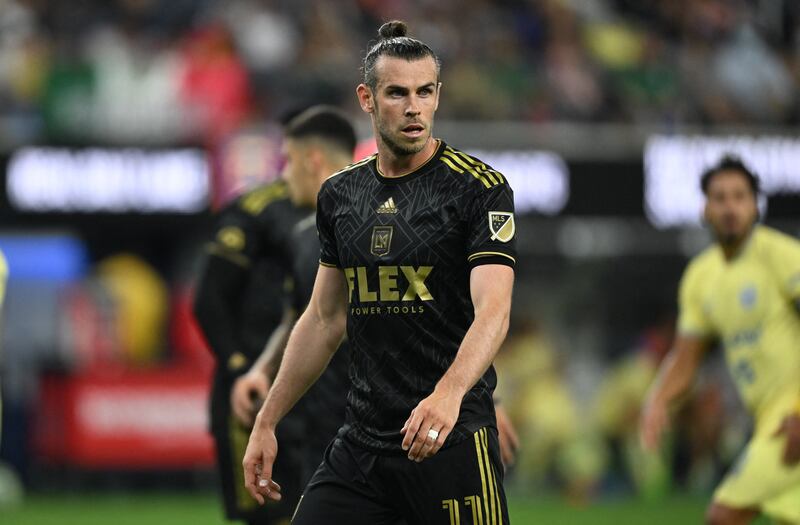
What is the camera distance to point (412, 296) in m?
5.57

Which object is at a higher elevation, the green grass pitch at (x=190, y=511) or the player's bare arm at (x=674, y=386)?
the player's bare arm at (x=674, y=386)

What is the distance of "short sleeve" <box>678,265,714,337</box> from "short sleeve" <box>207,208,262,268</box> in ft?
8.01

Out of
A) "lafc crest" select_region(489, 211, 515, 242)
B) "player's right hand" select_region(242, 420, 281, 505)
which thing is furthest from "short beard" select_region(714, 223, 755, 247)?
"player's right hand" select_region(242, 420, 281, 505)

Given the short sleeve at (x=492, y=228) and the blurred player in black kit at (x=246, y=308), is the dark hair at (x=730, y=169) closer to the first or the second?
the blurred player in black kit at (x=246, y=308)

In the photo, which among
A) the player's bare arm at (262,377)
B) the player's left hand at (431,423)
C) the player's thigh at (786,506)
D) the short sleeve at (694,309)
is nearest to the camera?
the player's left hand at (431,423)

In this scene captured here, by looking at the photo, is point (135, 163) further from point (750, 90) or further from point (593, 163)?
point (750, 90)

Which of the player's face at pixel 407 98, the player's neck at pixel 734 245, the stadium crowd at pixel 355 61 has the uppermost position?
the stadium crowd at pixel 355 61

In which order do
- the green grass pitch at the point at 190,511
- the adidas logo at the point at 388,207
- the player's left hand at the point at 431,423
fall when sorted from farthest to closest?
the green grass pitch at the point at 190,511 < the adidas logo at the point at 388,207 < the player's left hand at the point at 431,423

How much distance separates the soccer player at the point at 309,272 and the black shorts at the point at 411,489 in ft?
5.92

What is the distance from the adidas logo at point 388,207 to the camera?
18.5 ft

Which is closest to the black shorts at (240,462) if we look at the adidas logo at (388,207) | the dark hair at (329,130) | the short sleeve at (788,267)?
the dark hair at (329,130)

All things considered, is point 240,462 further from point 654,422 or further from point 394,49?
point 394,49

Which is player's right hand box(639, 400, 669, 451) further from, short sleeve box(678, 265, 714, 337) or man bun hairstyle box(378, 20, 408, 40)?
man bun hairstyle box(378, 20, 408, 40)

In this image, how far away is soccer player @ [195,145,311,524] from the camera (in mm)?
8758
